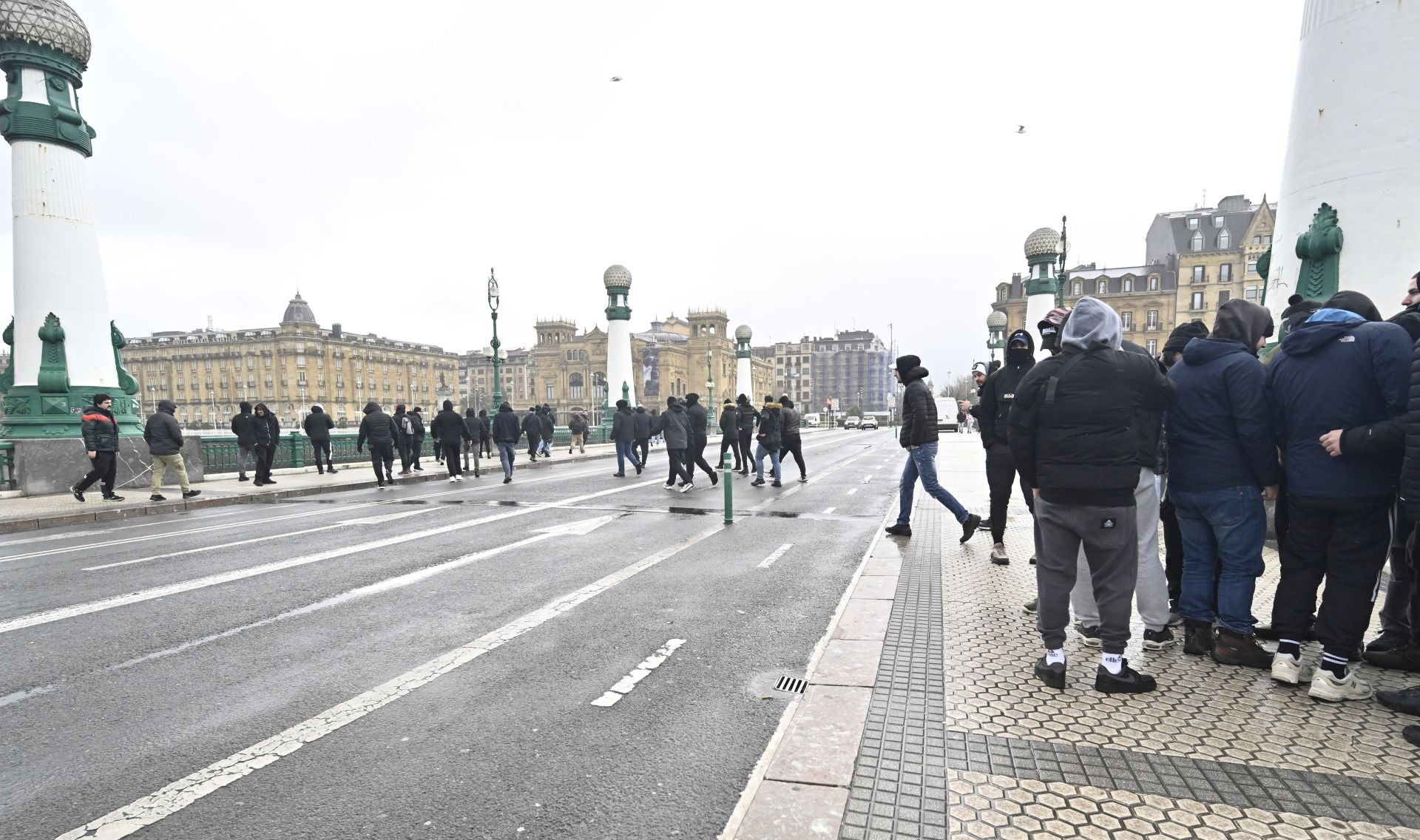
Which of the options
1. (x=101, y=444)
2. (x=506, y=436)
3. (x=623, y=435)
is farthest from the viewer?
(x=623, y=435)

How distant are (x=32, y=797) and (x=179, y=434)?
12637 millimetres

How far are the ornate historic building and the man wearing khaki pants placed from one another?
106604 millimetres

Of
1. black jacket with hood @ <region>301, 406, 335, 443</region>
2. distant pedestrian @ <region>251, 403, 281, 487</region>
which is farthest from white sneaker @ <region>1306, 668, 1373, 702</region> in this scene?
black jacket with hood @ <region>301, 406, 335, 443</region>

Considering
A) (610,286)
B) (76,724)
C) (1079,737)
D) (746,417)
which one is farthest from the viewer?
(610,286)

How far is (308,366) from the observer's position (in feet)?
390

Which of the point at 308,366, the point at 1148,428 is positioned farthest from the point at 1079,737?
the point at 308,366

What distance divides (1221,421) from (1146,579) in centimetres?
108

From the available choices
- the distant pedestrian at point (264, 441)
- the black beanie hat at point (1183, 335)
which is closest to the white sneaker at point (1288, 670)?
the black beanie hat at point (1183, 335)

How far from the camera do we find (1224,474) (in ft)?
13.2

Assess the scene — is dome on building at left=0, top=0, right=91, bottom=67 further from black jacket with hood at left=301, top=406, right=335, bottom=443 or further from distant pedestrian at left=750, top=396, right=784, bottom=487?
distant pedestrian at left=750, top=396, right=784, bottom=487

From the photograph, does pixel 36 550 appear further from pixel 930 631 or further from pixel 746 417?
pixel 746 417

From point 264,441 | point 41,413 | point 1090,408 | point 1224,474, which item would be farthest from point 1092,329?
point 41,413

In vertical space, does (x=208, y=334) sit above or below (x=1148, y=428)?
above

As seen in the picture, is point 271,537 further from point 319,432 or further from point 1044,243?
point 1044,243
